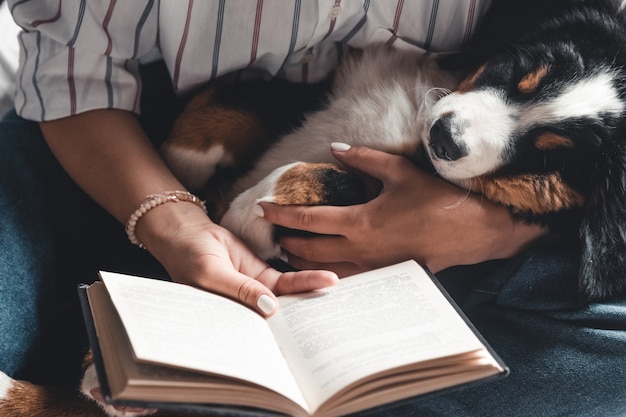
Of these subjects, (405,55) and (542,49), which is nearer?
(542,49)

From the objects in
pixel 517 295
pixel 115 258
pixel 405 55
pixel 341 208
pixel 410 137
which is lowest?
pixel 115 258

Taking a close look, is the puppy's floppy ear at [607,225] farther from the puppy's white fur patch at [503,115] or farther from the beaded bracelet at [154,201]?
the beaded bracelet at [154,201]

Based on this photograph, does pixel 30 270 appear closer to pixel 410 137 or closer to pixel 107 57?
pixel 107 57

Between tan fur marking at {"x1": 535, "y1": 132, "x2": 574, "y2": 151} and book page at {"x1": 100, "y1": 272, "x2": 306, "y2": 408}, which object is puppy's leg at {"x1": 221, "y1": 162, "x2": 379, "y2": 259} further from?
tan fur marking at {"x1": 535, "y1": 132, "x2": 574, "y2": 151}

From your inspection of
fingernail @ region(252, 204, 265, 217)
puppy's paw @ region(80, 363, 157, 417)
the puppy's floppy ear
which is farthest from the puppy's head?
puppy's paw @ region(80, 363, 157, 417)

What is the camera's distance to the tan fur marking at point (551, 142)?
41.1 inches

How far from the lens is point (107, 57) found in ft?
4.01

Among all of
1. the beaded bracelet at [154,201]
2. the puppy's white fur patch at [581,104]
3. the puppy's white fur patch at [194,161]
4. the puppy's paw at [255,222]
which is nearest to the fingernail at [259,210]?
the puppy's paw at [255,222]

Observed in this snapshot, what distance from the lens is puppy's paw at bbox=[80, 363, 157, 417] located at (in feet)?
3.37

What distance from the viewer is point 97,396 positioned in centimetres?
104

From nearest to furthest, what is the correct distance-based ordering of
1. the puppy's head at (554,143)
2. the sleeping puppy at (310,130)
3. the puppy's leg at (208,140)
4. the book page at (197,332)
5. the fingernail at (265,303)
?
the book page at (197,332) → the fingernail at (265,303) → the puppy's head at (554,143) → the sleeping puppy at (310,130) → the puppy's leg at (208,140)

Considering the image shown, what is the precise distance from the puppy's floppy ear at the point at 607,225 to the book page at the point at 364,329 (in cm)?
29

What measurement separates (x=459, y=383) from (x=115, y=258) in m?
0.86

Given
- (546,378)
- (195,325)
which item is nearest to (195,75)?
(195,325)
